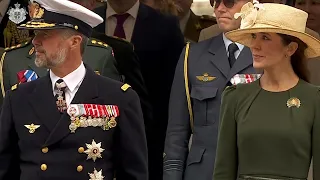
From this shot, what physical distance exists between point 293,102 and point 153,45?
6.37 ft

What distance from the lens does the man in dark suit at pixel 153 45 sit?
524 cm

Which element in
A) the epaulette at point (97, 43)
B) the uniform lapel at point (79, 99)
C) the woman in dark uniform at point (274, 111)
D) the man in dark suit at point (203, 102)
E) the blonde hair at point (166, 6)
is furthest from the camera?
the blonde hair at point (166, 6)

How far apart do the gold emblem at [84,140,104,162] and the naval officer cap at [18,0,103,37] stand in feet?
1.68

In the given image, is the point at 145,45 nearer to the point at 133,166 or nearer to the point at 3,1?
the point at 3,1

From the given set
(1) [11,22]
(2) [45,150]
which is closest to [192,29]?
(1) [11,22]

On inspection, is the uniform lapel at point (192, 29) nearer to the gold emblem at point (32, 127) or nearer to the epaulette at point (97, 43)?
the epaulette at point (97, 43)

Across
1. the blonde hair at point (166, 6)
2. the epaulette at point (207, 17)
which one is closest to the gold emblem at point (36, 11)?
the blonde hair at point (166, 6)

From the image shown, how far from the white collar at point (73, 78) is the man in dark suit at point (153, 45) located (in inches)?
57.5

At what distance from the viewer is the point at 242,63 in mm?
4219

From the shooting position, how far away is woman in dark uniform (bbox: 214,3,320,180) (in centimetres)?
343

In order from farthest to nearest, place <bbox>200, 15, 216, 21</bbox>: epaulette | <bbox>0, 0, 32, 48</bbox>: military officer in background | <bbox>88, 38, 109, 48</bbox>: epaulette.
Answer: <bbox>200, 15, 216, 21</bbox>: epaulette → <bbox>0, 0, 32, 48</bbox>: military officer in background → <bbox>88, 38, 109, 48</bbox>: epaulette

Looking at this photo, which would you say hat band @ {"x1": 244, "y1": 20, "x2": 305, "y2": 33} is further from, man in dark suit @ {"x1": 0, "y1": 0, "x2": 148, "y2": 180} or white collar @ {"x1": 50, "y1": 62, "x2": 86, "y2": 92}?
white collar @ {"x1": 50, "y1": 62, "x2": 86, "y2": 92}

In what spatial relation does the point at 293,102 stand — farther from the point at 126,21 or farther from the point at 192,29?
the point at 192,29

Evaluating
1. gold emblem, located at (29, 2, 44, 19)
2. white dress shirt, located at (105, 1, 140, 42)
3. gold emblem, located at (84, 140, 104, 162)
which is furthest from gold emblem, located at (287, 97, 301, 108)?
white dress shirt, located at (105, 1, 140, 42)
